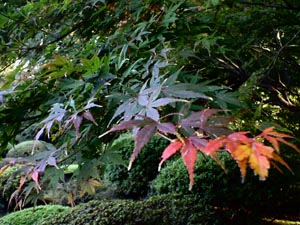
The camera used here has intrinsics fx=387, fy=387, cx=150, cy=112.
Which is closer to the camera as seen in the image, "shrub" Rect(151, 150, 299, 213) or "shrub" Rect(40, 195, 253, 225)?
"shrub" Rect(40, 195, 253, 225)

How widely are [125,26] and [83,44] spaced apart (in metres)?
0.22

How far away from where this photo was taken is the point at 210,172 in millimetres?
3539

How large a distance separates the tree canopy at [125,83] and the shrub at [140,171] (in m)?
2.63

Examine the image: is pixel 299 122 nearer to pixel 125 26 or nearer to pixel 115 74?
pixel 125 26

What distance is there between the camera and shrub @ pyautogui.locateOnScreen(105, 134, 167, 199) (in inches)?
189

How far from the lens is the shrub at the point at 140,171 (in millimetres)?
4801

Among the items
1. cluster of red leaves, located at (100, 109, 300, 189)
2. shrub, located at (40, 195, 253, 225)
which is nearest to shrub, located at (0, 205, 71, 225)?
shrub, located at (40, 195, 253, 225)

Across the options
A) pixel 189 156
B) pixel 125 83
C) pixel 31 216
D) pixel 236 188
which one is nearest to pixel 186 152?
pixel 189 156

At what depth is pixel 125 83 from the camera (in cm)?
115

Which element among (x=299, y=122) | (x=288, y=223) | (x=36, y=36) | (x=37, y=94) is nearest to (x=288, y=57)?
(x=299, y=122)

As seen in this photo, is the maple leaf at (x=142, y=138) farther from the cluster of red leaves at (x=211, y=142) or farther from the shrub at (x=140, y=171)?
the shrub at (x=140, y=171)

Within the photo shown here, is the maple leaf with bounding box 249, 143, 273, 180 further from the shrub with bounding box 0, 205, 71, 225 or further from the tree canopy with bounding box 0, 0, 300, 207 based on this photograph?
the shrub with bounding box 0, 205, 71, 225

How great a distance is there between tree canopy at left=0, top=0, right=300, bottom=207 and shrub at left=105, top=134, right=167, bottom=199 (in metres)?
2.63

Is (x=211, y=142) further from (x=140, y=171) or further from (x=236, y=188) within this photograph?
(x=140, y=171)
